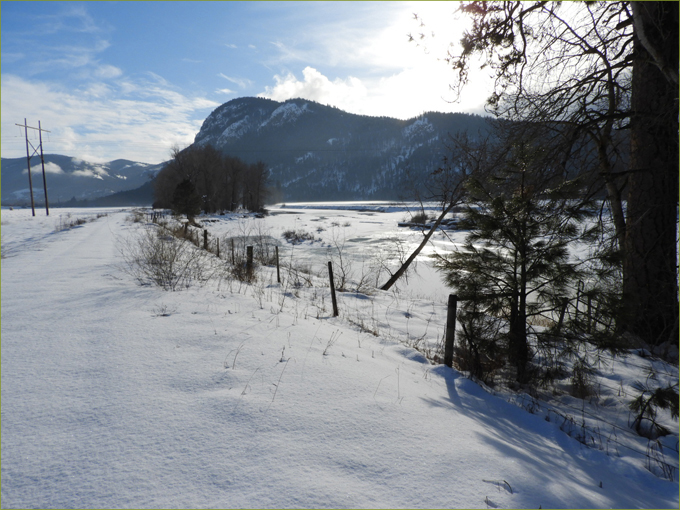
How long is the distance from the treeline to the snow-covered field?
52634 mm

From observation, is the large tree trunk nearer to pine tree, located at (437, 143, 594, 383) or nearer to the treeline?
pine tree, located at (437, 143, 594, 383)

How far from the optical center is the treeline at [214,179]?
58969 mm

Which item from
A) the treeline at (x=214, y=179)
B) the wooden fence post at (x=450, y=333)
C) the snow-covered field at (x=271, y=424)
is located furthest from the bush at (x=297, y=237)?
the treeline at (x=214, y=179)

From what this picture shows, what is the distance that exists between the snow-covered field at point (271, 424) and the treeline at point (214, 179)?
5263 centimetres

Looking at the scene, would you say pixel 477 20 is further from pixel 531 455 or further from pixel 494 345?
pixel 531 455

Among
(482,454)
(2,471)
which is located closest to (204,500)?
(2,471)

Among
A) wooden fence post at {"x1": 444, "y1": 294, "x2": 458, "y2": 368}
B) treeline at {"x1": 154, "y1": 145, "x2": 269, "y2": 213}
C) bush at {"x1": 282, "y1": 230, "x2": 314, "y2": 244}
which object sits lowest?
wooden fence post at {"x1": 444, "y1": 294, "x2": 458, "y2": 368}

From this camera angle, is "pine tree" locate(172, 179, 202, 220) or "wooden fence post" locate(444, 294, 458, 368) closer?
"wooden fence post" locate(444, 294, 458, 368)

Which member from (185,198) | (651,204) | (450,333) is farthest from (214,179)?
(651,204)

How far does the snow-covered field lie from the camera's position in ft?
6.45

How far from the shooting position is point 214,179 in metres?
62.1

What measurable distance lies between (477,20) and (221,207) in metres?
67.7

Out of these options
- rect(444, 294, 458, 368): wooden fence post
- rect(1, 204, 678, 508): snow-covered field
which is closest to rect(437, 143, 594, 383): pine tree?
rect(444, 294, 458, 368): wooden fence post

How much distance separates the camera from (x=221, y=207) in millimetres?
67312
